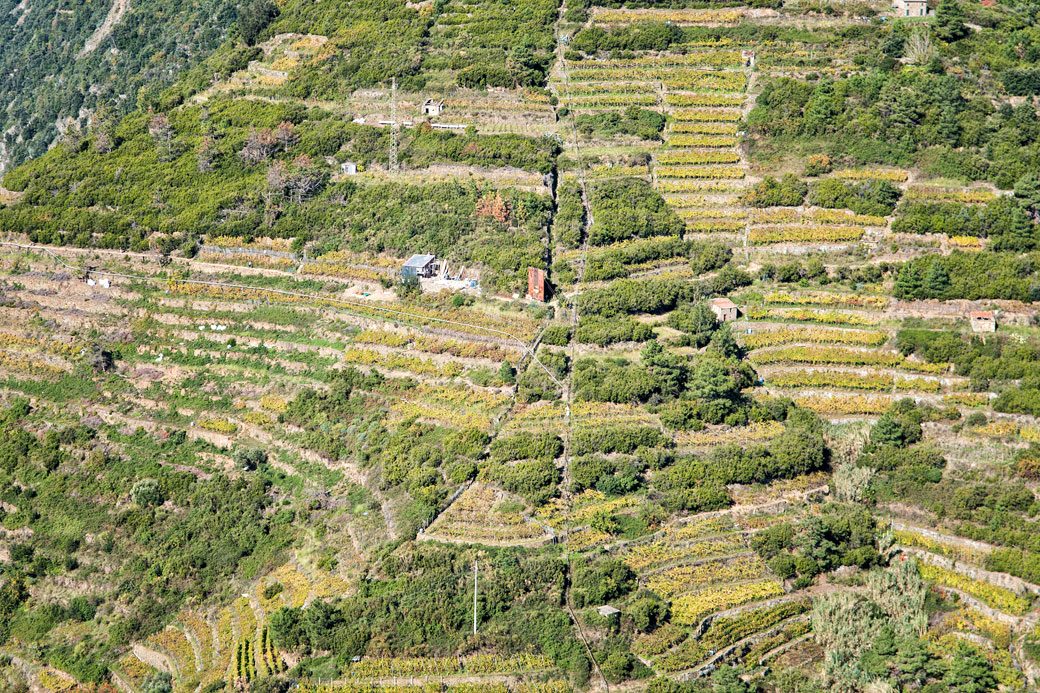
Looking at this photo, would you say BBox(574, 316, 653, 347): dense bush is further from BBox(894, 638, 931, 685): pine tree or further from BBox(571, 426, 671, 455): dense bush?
BBox(894, 638, 931, 685): pine tree

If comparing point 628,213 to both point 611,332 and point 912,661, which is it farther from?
point 912,661

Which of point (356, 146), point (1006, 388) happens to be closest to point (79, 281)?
point (356, 146)

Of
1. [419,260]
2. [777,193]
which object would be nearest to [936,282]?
[777,193]

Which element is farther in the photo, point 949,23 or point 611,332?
point 949,23

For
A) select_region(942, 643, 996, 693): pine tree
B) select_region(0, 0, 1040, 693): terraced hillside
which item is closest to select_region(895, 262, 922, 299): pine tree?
select_region(0, 0, 1040, 693): terraced hillside

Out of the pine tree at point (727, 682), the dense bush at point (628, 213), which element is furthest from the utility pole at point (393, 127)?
the pine tree at point (727, 682)

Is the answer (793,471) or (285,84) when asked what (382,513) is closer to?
(793,471)

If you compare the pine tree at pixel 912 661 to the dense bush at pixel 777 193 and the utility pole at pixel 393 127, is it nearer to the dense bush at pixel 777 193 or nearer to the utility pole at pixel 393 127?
the dense bush at pixel 777 193
